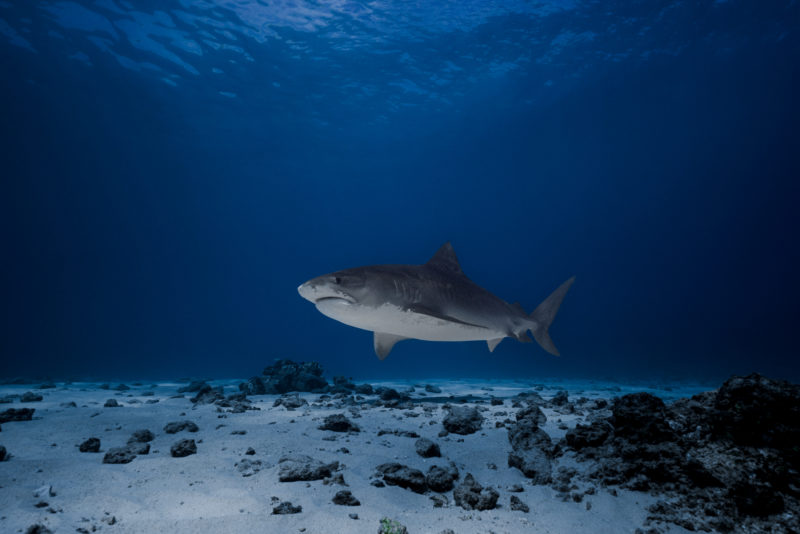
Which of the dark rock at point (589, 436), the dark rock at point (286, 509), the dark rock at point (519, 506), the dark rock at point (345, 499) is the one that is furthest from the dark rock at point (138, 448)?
the dark rock at point (589, 436)

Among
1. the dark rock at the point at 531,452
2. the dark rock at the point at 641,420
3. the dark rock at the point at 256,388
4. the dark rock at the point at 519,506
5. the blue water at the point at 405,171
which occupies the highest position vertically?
the blue water at the point at 405,171

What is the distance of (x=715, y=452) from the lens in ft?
8.00

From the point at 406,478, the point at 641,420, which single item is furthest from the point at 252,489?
the point at 641,420

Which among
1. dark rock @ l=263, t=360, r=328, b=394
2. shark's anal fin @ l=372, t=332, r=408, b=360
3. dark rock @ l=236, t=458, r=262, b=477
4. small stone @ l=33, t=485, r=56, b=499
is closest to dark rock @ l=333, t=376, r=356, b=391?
dark rock @ l=263, t=360, r=328, b=394

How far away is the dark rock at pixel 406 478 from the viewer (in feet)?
8.27

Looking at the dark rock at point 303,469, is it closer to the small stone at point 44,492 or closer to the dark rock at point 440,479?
the dark rock at point 440,479

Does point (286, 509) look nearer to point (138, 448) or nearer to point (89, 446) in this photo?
point (138, 448)

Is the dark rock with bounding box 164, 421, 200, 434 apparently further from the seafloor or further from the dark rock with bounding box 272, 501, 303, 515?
the dark rock with bounding box 272, 501, 303, 515

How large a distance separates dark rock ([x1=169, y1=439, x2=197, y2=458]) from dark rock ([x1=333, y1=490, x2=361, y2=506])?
69.4 inches

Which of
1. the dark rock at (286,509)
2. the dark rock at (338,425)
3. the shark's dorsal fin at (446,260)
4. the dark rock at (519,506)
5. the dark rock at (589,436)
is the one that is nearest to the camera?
the dark rock at (286,509)

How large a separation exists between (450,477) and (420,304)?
78.0 inches

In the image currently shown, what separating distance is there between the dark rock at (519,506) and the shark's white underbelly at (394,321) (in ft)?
6.66

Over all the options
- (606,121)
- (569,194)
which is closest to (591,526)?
(606,121)

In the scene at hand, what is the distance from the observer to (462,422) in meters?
3.90
